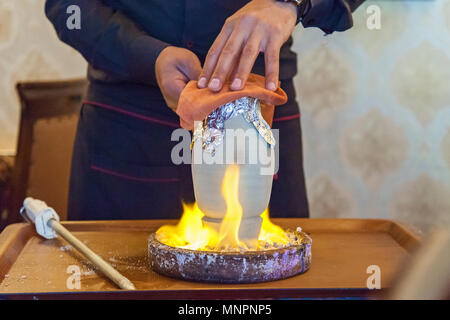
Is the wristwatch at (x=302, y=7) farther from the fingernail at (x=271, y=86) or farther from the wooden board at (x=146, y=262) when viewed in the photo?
the wooden board at (x=146, y=262)

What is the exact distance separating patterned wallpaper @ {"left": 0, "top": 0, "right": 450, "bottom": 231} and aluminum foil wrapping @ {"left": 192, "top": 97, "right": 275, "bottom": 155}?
1653 mm

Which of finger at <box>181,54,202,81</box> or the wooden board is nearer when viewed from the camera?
the wooden board

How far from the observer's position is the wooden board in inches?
33.8

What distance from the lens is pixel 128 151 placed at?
1458 millimetres

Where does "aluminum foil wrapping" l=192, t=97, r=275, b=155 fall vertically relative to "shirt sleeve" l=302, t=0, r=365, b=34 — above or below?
below

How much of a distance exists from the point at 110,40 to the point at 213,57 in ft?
1.45

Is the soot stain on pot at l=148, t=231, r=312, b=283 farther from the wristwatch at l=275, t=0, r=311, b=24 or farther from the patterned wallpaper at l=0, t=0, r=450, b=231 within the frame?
the patterned wallpaper at l=0, t=0, r=450, b=231

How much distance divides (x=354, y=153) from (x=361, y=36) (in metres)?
0.52

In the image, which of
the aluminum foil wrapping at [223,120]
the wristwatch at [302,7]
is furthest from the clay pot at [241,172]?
the wristwatch at [302,7]

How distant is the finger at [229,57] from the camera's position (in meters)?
0.98

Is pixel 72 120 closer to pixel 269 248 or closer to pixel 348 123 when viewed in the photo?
pixel 348 123

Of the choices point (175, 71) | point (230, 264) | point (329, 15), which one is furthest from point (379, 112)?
point (230, 264)

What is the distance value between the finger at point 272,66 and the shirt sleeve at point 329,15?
0.19 meters

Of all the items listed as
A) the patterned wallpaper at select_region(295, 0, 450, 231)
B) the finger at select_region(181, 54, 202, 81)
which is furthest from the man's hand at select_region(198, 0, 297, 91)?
the patterned wallpaper at select_region(295, 0, 450, 231)
